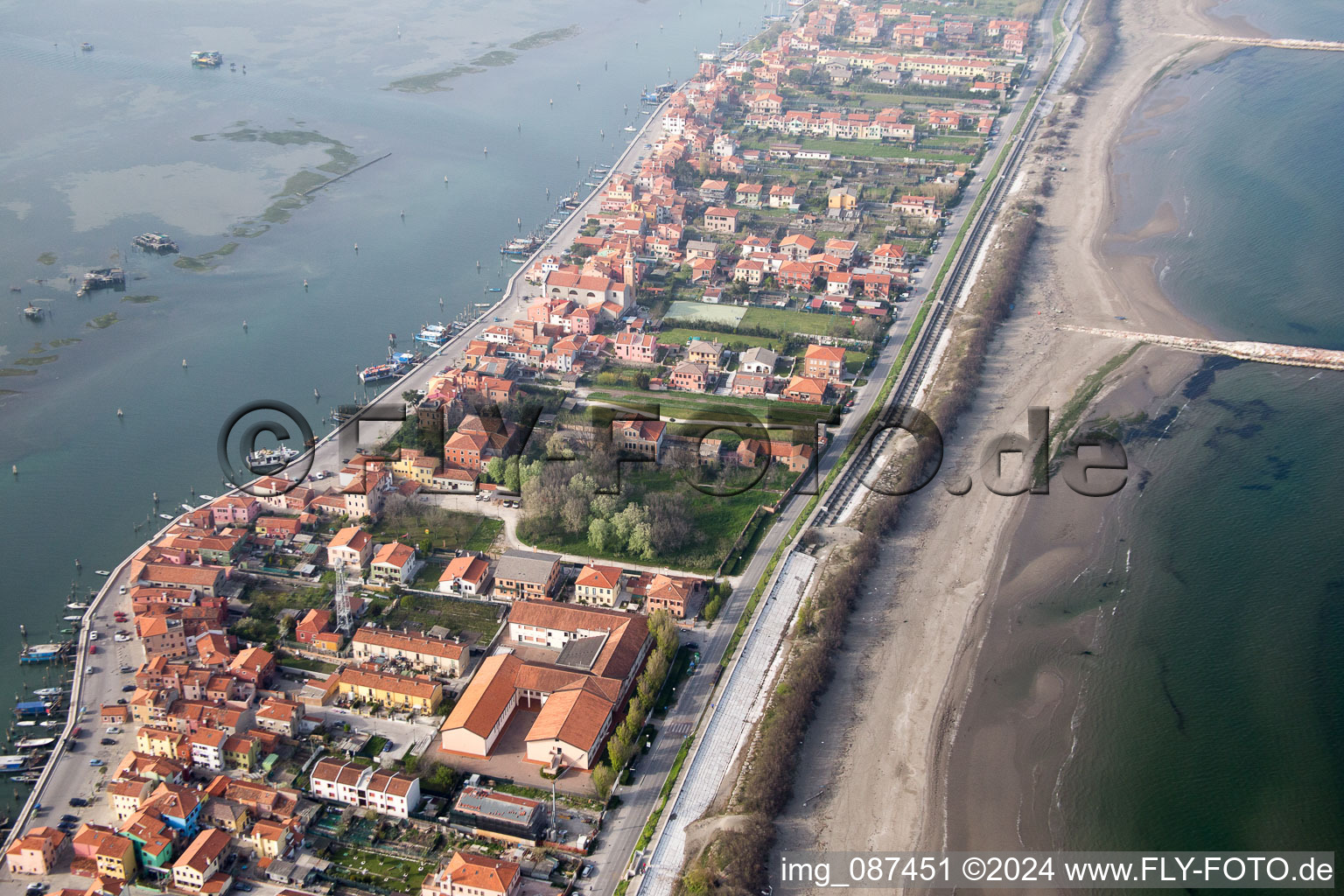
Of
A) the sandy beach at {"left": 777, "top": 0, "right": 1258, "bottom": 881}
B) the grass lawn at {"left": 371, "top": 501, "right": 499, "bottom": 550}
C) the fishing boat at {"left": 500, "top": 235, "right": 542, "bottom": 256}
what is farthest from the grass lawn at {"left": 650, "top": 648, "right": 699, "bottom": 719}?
the fishing boat at {"left": 500, "top": 235, "right": 542, "bottom": 256}

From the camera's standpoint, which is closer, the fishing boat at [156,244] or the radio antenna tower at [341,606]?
the radio antenna tower at [341,606]

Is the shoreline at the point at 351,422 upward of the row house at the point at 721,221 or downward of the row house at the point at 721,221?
upward

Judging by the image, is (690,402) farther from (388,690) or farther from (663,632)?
(388,690)

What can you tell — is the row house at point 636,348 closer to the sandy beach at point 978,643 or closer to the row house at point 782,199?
the sandy beach at point 978,643

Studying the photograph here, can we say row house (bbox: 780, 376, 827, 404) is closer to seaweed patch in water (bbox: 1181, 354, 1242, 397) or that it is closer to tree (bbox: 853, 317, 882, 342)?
tree (bbox: 853, 317, 882, 342)

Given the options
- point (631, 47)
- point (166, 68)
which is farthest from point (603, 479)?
point (631, 47)

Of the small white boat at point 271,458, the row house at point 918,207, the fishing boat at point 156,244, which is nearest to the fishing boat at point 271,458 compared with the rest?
the small white boat at point 271,458
